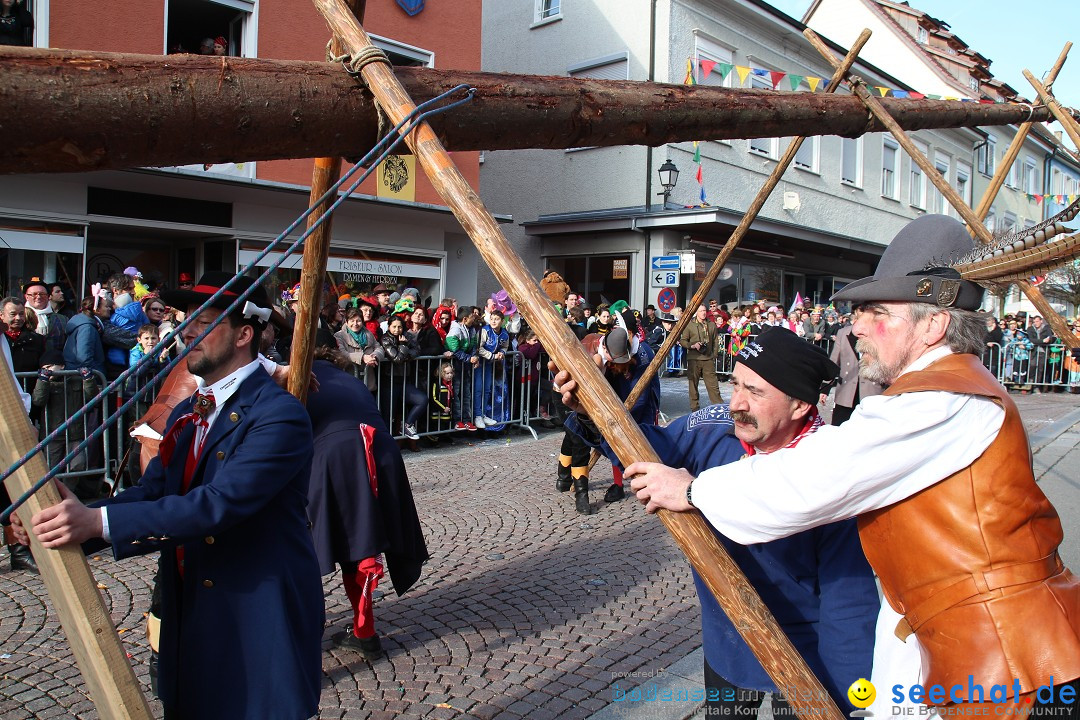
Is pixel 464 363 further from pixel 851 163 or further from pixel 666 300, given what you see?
pixel 851 163

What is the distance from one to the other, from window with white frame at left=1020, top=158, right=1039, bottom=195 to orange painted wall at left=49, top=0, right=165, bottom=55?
33661 mm

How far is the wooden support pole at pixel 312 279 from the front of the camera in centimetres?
237

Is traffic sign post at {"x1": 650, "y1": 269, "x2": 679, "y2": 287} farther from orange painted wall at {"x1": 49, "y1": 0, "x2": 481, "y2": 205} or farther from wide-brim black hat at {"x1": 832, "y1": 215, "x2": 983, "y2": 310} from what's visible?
wide-brim black hat at {"x1": 832, "y1": 215, "x2": 983, "y2": 310}

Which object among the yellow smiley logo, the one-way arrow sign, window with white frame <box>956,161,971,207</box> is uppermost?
window with white frame <box>956,161,971,207</box>

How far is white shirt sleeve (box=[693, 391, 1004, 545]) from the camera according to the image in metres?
1.63

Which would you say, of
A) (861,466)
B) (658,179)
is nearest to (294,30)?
(658,179)

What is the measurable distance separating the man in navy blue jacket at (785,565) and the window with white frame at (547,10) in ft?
60.1

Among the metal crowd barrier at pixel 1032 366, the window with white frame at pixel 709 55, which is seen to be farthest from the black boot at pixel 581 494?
the metal crowd barrier at pixel 1032 366

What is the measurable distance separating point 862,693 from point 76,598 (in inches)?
75.4

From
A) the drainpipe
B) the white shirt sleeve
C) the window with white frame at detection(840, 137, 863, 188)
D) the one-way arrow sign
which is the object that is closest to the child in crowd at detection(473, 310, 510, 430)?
the one-way arrow sign

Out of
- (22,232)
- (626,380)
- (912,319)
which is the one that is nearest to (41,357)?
(22,232)

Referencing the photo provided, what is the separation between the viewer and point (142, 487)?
2.56 m

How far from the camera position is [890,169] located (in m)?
24.6

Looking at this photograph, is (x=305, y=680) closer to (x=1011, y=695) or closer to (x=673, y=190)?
(x=1011, y=695)
